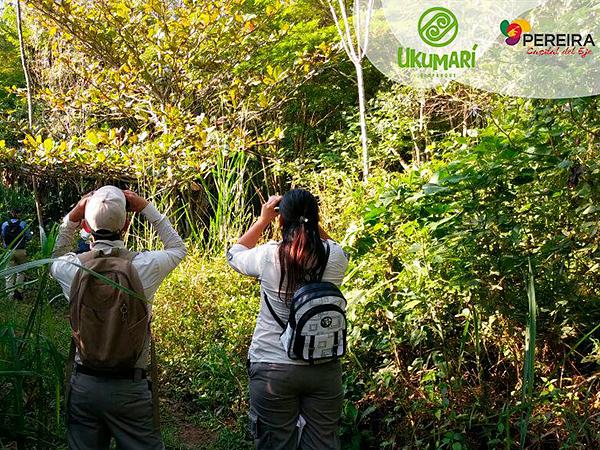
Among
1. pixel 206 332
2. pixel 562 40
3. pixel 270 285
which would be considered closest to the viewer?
pixel 270 285

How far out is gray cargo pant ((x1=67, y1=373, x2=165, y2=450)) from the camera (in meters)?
2.25

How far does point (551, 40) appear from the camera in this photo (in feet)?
10.5

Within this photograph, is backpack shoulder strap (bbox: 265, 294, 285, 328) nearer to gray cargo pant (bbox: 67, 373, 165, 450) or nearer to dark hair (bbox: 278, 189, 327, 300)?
dark hair (bbox: 278, 189, 327, 300)

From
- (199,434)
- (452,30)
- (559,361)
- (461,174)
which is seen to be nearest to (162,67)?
(452,30)

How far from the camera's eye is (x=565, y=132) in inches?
104

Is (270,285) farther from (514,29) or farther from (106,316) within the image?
(514,29)

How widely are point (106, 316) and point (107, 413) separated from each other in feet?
1.23

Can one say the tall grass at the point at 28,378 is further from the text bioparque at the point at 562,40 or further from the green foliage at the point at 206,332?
the text bioparque at the point at 562,40

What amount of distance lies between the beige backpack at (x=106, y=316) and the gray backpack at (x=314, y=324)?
0.61m

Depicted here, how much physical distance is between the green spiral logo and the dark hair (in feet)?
11.5

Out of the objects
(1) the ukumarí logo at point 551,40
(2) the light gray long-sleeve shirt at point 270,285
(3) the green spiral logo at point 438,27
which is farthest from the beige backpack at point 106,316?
(3) the green spiral logo at point 438,27

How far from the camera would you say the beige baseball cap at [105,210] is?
7.62ft

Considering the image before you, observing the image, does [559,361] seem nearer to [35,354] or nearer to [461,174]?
[461,174]

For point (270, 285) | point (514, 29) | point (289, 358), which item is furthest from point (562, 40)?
point (289, 358)
